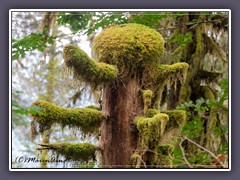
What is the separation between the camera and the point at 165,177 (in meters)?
3.36

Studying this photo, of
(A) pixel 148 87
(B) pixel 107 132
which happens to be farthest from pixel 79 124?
(A) pixel 148 87

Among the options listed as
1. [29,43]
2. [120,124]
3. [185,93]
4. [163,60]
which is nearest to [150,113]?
[120,124]

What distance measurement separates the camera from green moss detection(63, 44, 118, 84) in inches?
119

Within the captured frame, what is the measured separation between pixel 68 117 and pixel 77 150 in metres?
0.33

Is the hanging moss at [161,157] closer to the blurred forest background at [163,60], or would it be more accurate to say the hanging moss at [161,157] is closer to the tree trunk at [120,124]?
the tree trunk at [120,124]

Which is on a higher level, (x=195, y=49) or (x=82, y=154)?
(x=195, y=49)

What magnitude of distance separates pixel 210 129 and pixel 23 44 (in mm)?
2655

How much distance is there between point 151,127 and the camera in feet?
10.5

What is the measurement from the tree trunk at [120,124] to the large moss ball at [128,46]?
19cm

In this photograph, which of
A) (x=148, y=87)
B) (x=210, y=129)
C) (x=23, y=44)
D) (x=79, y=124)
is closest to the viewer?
(x=79, y=124)

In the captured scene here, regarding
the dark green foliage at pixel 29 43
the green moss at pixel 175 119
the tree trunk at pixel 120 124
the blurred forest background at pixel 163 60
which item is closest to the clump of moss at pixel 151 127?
the tree trunk at pixel 120 124

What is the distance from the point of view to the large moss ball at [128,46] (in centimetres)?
339

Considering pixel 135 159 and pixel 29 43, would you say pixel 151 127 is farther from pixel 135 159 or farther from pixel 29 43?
pixel 29 43
